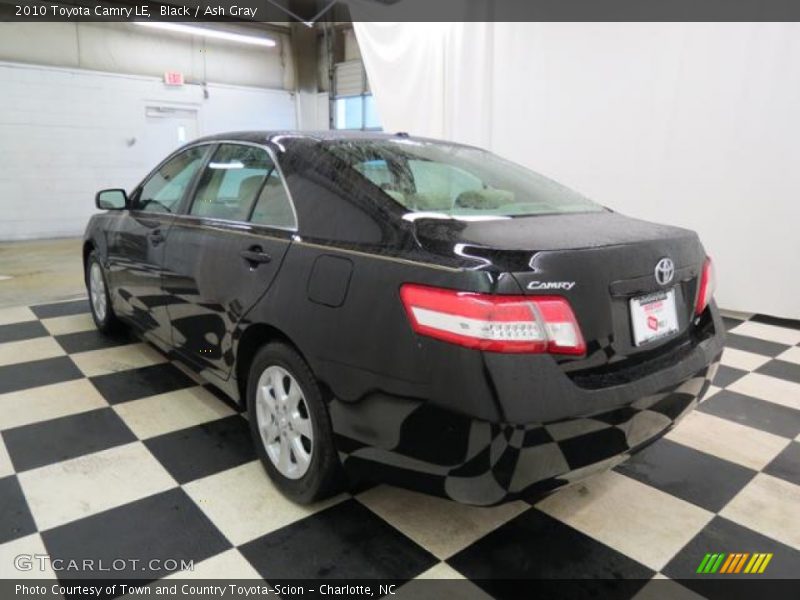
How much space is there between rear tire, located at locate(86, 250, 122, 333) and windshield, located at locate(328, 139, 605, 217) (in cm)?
193

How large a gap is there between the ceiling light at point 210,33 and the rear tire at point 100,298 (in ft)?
19.8

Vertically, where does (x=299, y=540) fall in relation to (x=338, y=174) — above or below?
below

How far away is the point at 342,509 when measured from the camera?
1.60 meters

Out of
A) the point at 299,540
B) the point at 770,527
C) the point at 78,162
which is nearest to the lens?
the point at 299,540

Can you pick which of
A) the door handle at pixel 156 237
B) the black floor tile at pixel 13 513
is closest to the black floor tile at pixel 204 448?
the black floor tile at pixel 13 513

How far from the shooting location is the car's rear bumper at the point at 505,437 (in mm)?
1109

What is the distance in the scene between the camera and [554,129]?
4465mm

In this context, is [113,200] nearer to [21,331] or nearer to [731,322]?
[21,331]

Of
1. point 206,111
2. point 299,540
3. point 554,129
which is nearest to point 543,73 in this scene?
point 554,129

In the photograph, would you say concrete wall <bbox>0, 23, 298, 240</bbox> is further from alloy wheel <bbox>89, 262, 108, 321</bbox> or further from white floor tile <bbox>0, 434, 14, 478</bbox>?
white floor tile <bbox>0, 434, 14, 478</bbox>

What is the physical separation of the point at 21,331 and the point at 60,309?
524mm

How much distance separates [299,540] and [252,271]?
0.77 meters

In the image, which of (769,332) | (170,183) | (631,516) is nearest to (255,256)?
(170,183)

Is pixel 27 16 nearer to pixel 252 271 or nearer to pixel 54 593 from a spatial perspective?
pixel 252 271
